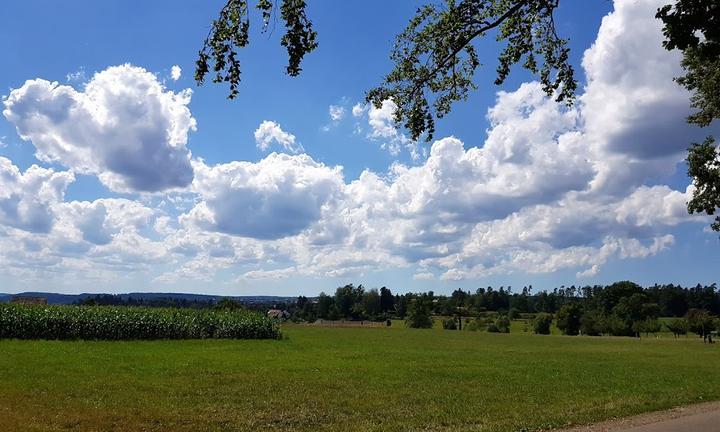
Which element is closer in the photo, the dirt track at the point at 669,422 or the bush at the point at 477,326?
the dirt track at the point at 669,422

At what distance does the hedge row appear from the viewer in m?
38.2

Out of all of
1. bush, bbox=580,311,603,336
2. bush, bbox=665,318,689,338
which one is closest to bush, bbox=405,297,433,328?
bush, bbox=580,311,603,336

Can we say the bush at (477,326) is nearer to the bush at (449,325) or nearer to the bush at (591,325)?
the bush at (449,325)

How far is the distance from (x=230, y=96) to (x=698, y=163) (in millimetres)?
24941

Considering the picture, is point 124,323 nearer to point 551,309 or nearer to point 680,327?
point 680,327

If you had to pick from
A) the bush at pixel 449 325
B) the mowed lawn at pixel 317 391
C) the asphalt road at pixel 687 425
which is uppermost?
the asphalt road at pixel 687 425

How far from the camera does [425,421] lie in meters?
13.3

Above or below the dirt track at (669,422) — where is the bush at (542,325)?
below

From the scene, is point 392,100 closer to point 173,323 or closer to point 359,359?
point 359,359

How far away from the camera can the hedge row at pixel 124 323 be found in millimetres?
38156

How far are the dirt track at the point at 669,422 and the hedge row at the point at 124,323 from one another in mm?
36433

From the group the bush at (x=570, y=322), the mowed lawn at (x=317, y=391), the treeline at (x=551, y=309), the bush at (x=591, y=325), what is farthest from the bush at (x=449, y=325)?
the mowed lawn at (x=317, y=391)

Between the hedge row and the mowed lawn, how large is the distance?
338 inches

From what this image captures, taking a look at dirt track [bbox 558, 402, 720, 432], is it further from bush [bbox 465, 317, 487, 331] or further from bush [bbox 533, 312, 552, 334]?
bush [bbox 465, 317, 487, 331]
